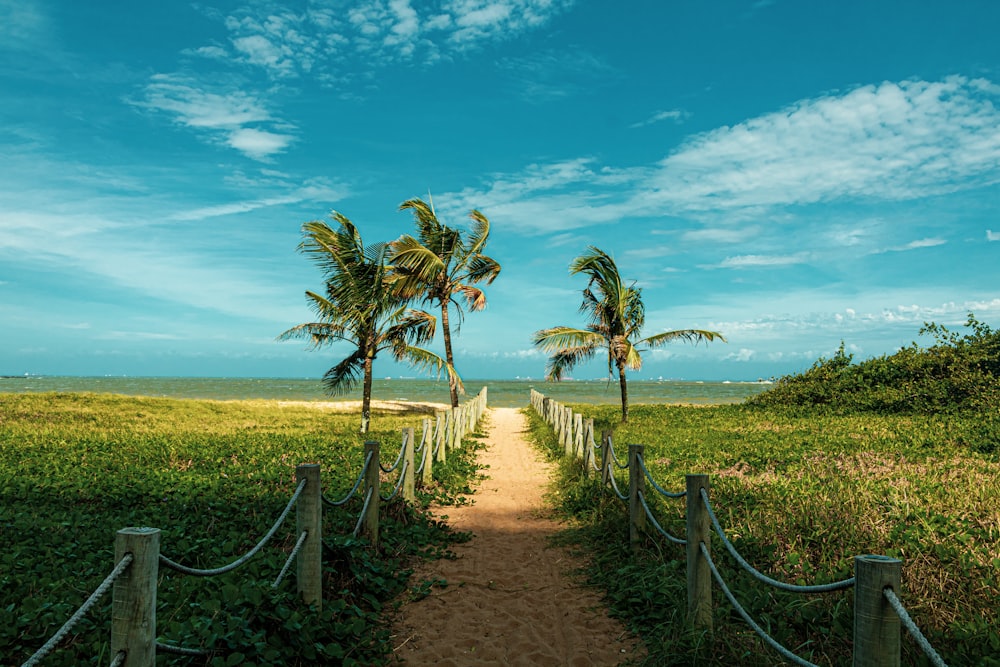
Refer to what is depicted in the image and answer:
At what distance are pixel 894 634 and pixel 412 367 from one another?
1980 cm

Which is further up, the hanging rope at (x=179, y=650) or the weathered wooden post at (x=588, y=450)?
the weathered wooden post at (x=588, y=450)

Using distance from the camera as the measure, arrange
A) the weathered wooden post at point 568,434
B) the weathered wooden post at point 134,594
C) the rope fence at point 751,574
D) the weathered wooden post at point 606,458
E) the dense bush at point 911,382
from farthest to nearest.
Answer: the dense bush at point 911,382 < the weathered wooden post at point 568,434 < the weathered wooden post at point 606,458 < the weathered wooden post at point 134,594 < the rope fence at point 751,574

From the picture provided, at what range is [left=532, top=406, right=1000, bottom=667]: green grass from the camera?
14.4ft

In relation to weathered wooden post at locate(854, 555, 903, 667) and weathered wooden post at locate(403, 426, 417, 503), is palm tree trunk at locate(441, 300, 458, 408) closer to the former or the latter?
weathered wooden post at locate(403, 426, 417, 503)

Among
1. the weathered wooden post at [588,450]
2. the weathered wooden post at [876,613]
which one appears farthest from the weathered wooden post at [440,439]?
the weathered wooden post at [876,613]

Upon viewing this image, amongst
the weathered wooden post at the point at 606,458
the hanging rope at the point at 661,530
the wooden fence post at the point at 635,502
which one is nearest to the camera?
the hanging rope at the point at 661,530

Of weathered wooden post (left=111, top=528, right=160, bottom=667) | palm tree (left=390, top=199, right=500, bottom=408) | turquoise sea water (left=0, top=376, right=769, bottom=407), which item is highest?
palm tree (left=390, top=199, right=500, bottom=408)

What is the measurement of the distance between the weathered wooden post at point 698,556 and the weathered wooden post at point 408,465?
4.80m

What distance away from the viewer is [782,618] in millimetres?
4652

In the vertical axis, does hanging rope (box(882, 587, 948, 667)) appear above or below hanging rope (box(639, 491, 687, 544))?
above

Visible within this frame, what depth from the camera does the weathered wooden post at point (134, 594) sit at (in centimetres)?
284

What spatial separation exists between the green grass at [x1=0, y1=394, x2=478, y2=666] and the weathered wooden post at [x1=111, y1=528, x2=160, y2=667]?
3.18 feet

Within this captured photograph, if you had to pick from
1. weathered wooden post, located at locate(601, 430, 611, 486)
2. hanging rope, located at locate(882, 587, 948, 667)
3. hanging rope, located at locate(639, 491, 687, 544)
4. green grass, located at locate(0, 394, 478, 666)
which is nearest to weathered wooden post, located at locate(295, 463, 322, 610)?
green grass, located at locate(0, 394, 478, 666)

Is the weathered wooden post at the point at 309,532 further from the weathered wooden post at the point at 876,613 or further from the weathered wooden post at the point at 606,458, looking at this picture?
the weathered wooden post at the point at 606,458
